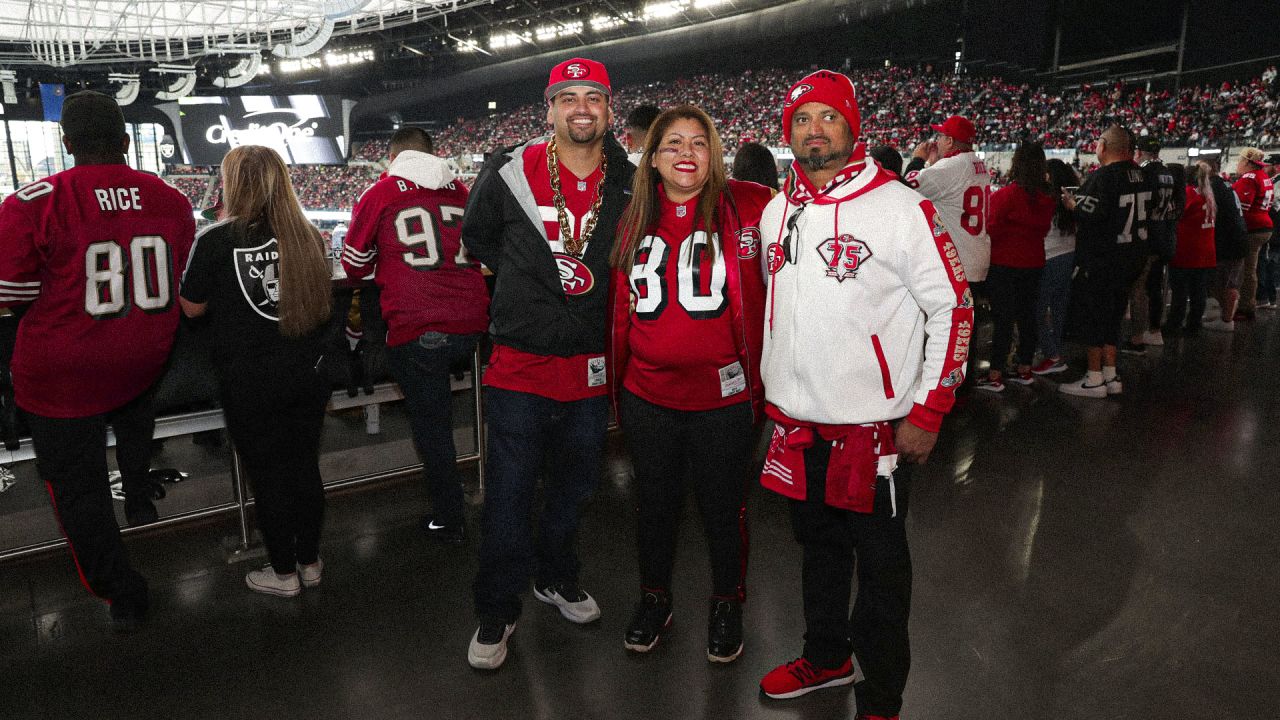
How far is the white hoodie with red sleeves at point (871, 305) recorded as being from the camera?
1.75m

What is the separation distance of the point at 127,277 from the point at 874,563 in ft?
7.30

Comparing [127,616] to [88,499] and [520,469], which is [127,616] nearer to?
[88,499]

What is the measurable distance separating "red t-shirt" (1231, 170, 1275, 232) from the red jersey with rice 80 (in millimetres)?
8605

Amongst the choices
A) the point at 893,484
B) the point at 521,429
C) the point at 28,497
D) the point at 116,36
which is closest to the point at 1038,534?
the point at 893,484

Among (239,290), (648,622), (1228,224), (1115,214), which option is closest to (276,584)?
(239,290)

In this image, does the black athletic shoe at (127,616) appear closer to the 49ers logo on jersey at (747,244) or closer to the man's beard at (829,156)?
the 49ers logo on jersey at (747,244)

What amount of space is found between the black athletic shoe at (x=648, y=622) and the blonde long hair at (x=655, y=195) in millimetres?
998

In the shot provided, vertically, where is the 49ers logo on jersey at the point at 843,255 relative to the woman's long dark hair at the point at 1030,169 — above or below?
below

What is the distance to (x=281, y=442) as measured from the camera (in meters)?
2.56

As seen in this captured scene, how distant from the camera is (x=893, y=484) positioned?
184 centimetres

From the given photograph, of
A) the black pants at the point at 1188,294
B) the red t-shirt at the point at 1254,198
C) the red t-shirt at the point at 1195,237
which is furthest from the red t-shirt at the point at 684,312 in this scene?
the red t-shirt at the point at 1254,198

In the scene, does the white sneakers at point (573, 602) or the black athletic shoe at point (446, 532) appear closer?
the white sneakers at point (573, 602)

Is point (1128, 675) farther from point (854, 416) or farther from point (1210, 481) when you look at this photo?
point (1210, 481)

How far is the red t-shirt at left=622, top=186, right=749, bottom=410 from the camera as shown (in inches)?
81.6
